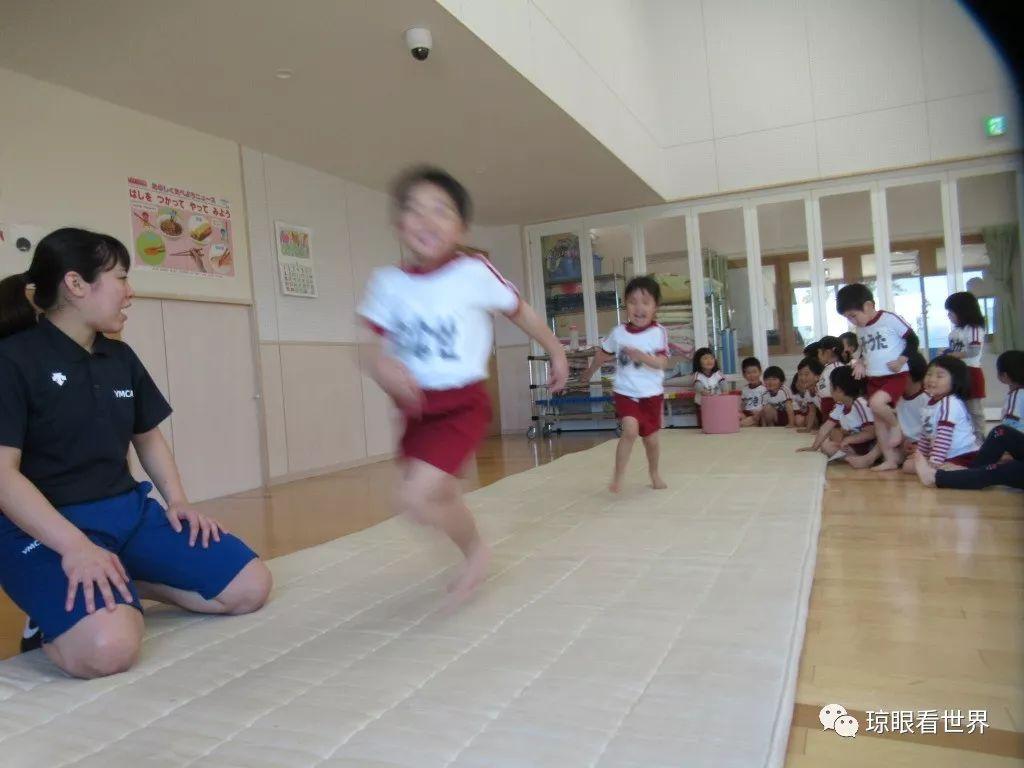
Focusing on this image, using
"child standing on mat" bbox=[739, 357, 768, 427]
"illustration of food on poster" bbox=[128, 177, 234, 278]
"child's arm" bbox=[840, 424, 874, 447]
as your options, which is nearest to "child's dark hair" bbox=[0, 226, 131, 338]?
"illustration of food on poster" bbox=[128, 177, 234, 278]

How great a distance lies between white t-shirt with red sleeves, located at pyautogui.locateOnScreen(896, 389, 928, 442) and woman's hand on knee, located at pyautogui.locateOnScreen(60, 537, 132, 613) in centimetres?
352

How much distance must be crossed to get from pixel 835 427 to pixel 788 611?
3.08 meters

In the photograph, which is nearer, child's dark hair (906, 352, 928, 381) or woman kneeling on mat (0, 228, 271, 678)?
woman kneeling on mat (0, 228, 271, 678)

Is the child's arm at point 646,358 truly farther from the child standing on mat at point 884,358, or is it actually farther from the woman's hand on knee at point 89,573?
the woman's hand on knee at point 89,573

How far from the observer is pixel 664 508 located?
2811mm

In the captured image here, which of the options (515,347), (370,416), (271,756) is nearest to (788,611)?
(271,756)

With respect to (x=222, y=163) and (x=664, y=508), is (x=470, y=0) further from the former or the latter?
(x=664, y=508)

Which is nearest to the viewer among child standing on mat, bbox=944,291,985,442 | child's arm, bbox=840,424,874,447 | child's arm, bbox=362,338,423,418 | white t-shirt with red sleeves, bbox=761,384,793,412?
child's arm, bbox=362,338,423,418

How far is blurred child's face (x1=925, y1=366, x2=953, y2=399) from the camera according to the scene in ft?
10.6

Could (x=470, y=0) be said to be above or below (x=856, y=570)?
above

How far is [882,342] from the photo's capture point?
3650 mm

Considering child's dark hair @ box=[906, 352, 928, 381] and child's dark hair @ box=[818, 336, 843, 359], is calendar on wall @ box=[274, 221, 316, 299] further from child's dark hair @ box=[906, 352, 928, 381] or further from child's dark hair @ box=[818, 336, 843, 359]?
child's dark hair @ box=[906, 352, 928, 381]

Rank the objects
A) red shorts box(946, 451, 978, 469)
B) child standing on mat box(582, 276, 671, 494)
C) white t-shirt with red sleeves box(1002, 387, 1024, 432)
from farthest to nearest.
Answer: child standing on mat box(582, 276, 671, 494) → red shorts box(946, 451, 978, 469) → white t-shirt with red sleeves box(1002, 387, 1024, 432)

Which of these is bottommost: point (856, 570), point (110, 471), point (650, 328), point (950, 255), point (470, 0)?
point (856, 570)
